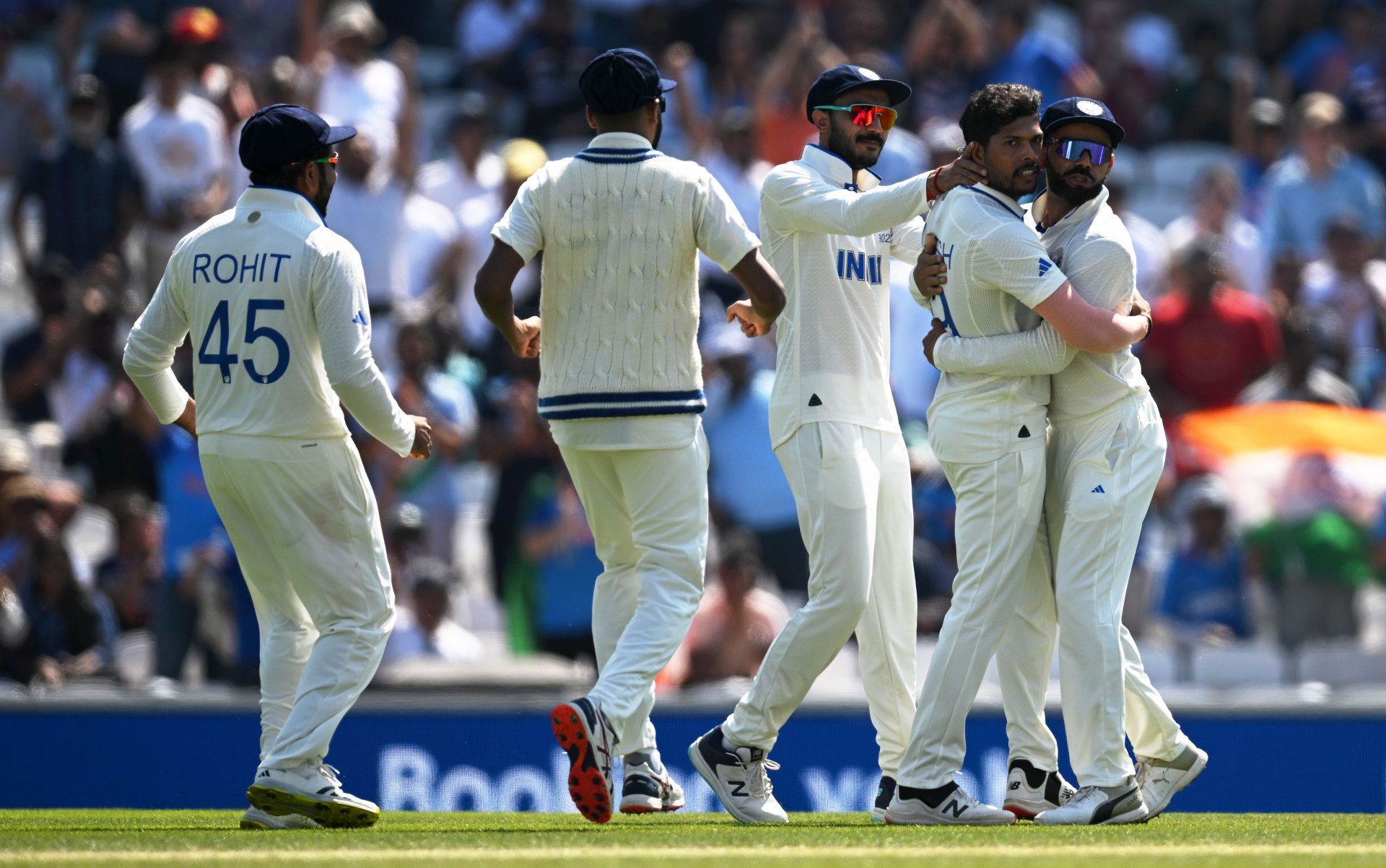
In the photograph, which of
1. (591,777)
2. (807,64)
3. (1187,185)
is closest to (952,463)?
(591,777)

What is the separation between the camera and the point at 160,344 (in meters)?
6.40

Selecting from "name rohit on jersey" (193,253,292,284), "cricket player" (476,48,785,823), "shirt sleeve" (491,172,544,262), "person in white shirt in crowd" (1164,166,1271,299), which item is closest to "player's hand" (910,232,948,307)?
"cricket player" (476,48,785,823)

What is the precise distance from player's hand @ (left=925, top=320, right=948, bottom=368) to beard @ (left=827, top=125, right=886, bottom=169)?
61 centimetres

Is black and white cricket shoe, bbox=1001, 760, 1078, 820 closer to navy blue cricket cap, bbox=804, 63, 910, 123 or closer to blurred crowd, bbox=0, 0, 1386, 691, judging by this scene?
navy blue cricket cap, bbox=804, 63, 910, 123

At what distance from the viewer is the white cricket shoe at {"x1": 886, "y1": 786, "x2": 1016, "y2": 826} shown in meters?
6.17

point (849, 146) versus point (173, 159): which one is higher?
point (173, 159)

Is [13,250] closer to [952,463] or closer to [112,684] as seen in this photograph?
[112,684]

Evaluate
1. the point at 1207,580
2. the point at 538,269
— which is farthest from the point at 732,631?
the point at 538,269

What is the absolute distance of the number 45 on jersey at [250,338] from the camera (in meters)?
6.13

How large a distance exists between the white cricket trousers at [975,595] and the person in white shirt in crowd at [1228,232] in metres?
7.07

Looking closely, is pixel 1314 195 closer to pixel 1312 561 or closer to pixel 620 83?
pixel 1312 561

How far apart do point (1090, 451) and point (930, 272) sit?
771 millimetres

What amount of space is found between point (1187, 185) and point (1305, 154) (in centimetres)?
169

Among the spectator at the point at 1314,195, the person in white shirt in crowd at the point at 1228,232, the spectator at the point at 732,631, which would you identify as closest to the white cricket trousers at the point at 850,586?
the spectator at the point at 732,631
